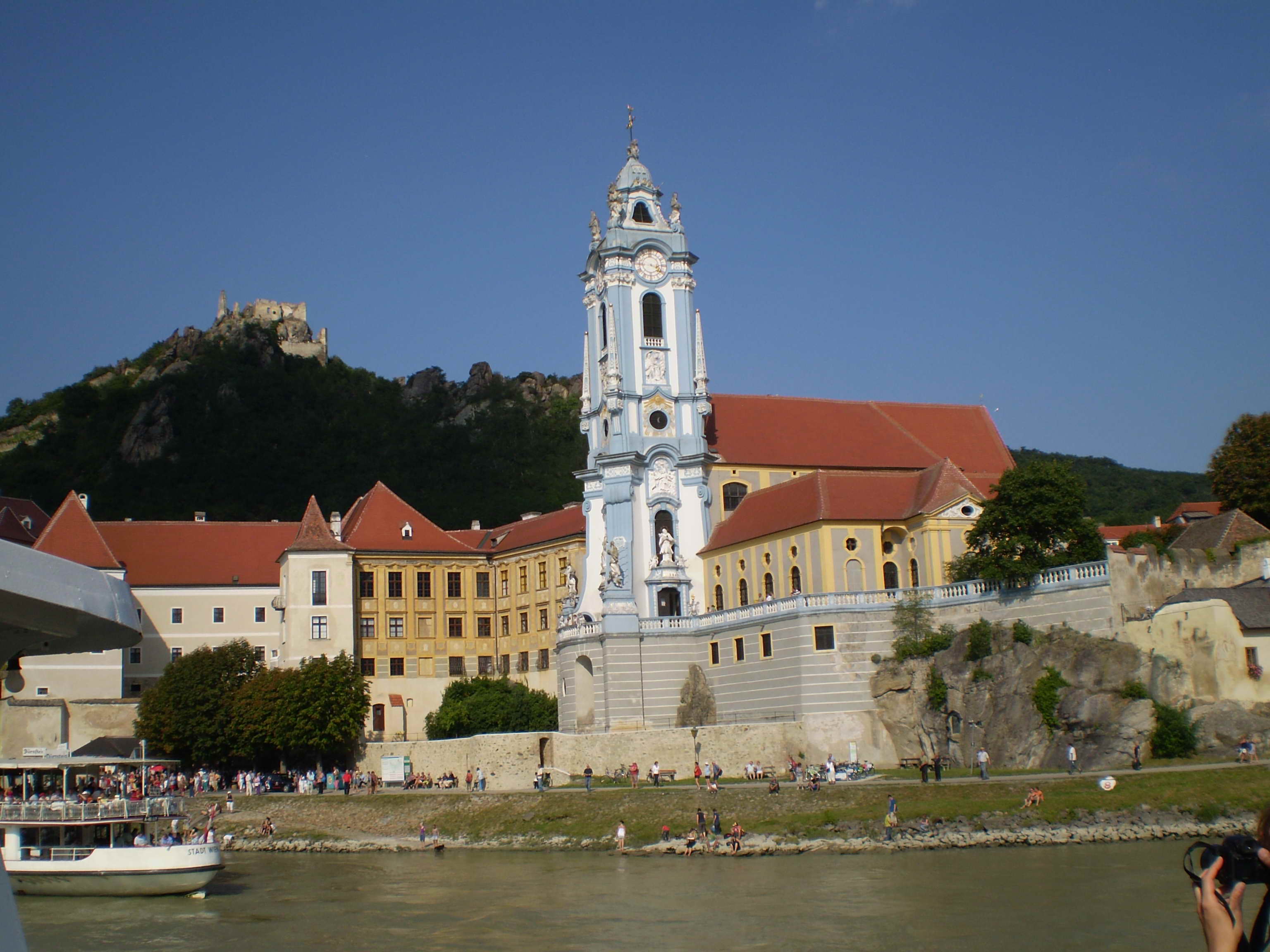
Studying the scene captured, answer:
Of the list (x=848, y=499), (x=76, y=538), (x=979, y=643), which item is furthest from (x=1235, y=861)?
Result: (x=76, y=538)

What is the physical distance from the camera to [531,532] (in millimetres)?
70250

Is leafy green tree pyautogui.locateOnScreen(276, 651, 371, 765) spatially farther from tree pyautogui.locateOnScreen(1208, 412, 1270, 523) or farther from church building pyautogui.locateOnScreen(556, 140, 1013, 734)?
tree pyautogui.locateOnScreen(1208, 412, 1270, 523)

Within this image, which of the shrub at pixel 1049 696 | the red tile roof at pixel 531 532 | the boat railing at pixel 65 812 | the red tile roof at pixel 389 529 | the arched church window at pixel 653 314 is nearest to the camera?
the boat railing at pixel 65 812

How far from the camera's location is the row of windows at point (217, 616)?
6619cm

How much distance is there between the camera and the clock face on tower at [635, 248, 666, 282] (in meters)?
63.4

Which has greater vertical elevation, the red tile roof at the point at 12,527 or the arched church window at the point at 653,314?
the arched church window at the point at 653,314

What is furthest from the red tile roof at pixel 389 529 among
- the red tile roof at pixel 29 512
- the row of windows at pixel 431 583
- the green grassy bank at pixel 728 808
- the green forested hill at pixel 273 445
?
the green grassy bank at pixel 728 808

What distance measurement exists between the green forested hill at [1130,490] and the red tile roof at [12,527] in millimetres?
64255

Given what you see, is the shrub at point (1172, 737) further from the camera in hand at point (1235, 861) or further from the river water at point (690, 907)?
the camera in hand at point (1235, 861)

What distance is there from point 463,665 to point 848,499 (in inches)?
926

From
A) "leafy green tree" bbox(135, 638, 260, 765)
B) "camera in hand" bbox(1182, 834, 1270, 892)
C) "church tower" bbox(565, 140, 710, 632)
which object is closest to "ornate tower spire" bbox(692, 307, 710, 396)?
"church tower" bbox(565, 140, 710, 632)

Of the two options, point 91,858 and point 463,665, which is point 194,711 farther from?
point 91,858

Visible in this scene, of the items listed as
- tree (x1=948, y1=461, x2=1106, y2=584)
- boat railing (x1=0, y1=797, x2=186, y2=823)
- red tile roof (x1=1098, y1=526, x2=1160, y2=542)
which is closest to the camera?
boat railing (x1=0, y1=797, x2=186, y2=823)

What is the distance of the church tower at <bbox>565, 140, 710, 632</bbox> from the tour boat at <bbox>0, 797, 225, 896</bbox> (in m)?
24.0
